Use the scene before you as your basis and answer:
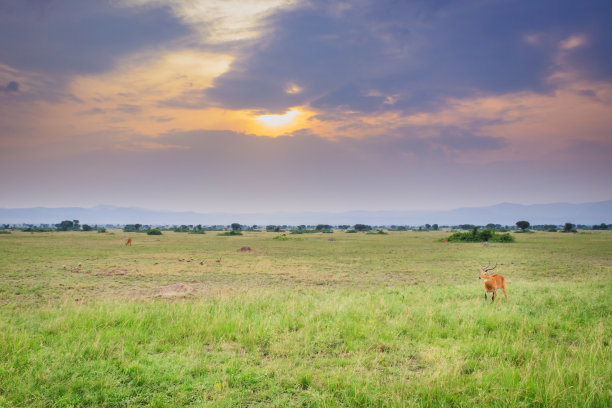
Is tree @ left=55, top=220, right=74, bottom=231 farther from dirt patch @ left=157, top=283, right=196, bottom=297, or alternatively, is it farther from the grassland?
Answer: dirt patch @ left=157, top=283, right=196, bottom=297

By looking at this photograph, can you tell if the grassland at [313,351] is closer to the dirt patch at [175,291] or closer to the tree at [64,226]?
the dirt patch at [175,291]

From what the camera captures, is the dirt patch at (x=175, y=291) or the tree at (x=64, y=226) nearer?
the dirt patch at (x=175, y=291)

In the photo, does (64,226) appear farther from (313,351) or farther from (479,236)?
(313,351)

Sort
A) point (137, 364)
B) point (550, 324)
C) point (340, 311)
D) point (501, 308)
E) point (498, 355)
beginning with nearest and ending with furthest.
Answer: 1. point (137, 364)
2. point (498, 355)
3. point (550, 324)
4. point (340, 311)
5. point (501, 308)

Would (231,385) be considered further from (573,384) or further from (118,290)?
(118,290)

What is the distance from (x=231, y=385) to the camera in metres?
5.67

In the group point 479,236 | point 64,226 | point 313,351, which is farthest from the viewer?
point 64,226

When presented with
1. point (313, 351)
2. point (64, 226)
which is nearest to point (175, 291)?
point (313, 351)

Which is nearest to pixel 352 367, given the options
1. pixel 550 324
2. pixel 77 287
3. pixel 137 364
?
pixel 137 364

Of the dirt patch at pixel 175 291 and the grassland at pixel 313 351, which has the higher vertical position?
the grassland at pixel 313 351

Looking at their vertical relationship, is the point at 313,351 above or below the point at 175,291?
above

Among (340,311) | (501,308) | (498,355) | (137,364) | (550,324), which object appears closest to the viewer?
(137,364)

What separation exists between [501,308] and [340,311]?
522 cm

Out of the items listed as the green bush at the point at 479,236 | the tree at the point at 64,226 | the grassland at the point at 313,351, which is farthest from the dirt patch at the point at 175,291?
the tree at the point at 64,226
